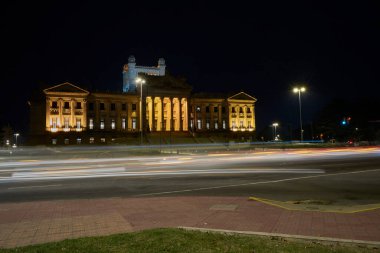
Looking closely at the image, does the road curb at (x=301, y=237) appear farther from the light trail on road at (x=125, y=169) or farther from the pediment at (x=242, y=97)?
the pediment at (x=242, y=97)

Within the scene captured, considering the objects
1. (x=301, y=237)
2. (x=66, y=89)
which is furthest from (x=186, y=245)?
(x=66, y=89)

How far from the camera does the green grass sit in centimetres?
634

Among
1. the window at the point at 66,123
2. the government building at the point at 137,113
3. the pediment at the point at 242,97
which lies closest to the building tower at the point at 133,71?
the government building at the point at 137,113

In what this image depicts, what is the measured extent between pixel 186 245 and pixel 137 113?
311 feet

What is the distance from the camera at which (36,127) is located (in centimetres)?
9219

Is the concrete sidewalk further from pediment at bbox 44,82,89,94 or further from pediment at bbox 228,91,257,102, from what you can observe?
pediment at bbox 228,91,257,102

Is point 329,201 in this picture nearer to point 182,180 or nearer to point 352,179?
point 352,179

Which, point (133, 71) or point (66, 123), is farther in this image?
point (133, 71)

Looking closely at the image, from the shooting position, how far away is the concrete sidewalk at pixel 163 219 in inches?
311

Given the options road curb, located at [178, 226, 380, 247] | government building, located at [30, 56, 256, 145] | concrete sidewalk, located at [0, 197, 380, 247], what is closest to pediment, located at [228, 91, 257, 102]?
government building, located at [30, 56, 256, 145]

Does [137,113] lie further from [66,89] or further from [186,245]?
[186,245]

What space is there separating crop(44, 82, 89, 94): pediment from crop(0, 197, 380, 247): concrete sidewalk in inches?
3268

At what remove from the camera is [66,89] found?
90562 millimetres

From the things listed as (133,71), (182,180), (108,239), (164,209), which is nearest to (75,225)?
(108,239)
